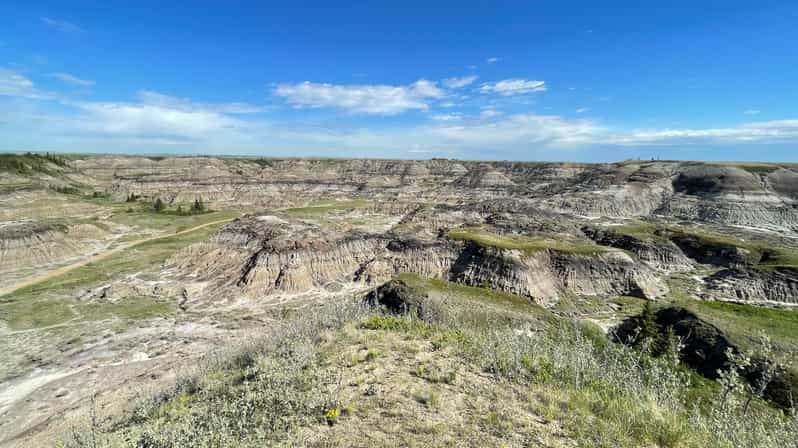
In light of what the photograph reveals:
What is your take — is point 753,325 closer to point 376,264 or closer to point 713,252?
point 713,252

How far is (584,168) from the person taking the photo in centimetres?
13475

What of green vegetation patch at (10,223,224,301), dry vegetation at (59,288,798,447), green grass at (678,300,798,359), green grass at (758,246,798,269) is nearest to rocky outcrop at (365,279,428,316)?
dry vegetation at (59,288,798,447)

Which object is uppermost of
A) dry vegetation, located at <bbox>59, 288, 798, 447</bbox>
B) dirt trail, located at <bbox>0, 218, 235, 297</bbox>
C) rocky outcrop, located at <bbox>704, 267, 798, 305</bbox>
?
dry vegetation, located at <bbox>59, 288, 798, 447</bbox>

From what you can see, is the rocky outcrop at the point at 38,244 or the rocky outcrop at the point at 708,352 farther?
the rocky outcrop at the point at 38,244

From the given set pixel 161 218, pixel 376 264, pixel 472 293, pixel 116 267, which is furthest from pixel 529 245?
pixel 161 218

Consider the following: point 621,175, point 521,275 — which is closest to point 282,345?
point 521,275

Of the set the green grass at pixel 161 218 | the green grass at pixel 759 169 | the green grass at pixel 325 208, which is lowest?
the green grass at pixel 161 218

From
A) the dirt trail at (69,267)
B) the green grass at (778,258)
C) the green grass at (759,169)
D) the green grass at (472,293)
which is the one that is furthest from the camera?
the green grass at (759,169)

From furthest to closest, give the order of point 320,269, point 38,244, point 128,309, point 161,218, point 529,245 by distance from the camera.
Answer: point 161,218 < point 38,244 < point 320,269 < point 529,245 < point 128,309

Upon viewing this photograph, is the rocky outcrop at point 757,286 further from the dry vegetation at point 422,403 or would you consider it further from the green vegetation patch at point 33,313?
the green vegetation patch at point 33,313

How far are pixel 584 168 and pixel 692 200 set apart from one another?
52.3 metres

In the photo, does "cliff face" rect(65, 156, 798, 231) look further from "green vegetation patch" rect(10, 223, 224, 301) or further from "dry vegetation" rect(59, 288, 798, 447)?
"dry vegetation" rect(59, 288, 798, 447)

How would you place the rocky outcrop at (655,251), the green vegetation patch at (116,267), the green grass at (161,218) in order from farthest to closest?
the green grass at (161,218) < the rocky outcrop at (655,251) < the green vegetation patch at (116,267)

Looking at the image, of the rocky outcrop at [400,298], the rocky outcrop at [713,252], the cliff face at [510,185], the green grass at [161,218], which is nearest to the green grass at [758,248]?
the rocky outcrop at [713,252]
